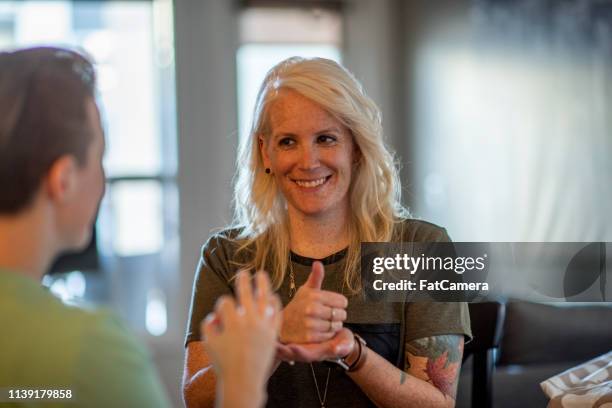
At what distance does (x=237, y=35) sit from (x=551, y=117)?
1730mm

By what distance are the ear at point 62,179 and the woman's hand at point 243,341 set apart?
0.20m

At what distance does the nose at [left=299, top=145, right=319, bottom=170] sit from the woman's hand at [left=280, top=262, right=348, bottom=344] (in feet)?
1.11

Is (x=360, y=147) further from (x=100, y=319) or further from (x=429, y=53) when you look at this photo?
(x=429, y=53)

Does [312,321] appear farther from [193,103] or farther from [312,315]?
[193,103]

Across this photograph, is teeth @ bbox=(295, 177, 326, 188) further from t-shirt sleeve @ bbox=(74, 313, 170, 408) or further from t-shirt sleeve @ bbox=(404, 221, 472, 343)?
t-shirt sleeve @ bbox=(74, 313, 170, 408)

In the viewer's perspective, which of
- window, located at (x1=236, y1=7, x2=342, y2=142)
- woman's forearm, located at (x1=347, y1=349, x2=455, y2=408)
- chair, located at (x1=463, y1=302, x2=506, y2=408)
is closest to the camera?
woman's forearm, located at (x1=347, y1=349, x2=455, y2=408)

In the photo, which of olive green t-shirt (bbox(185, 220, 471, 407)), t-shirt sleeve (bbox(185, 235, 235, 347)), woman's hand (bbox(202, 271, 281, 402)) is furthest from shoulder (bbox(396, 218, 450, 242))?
woman's hand (bbox(202, 271, 281, 402))

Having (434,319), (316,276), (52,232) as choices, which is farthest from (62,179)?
(434,319)

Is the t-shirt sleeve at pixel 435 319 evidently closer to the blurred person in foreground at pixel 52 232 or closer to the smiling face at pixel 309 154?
the smiling face at pixel 309 154

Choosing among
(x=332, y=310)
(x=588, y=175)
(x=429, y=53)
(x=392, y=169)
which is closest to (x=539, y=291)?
(x=392, y=169)

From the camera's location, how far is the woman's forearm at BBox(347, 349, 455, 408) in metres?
1.41

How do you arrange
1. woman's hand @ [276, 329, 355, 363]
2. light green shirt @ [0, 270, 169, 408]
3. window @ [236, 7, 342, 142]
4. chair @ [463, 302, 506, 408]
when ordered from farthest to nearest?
window @ [236, 7, 342, 142], chair @ [463, 302, 506, 408], woman's hand @ [276, 329, 355, 363], light green shirt @ [0, 270, 169, 408]

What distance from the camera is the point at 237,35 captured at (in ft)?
13.5

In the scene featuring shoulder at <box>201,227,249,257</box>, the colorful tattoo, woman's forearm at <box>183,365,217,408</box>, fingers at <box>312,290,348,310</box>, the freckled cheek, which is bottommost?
woman's forearm at <box>183,365,217,408</box>
